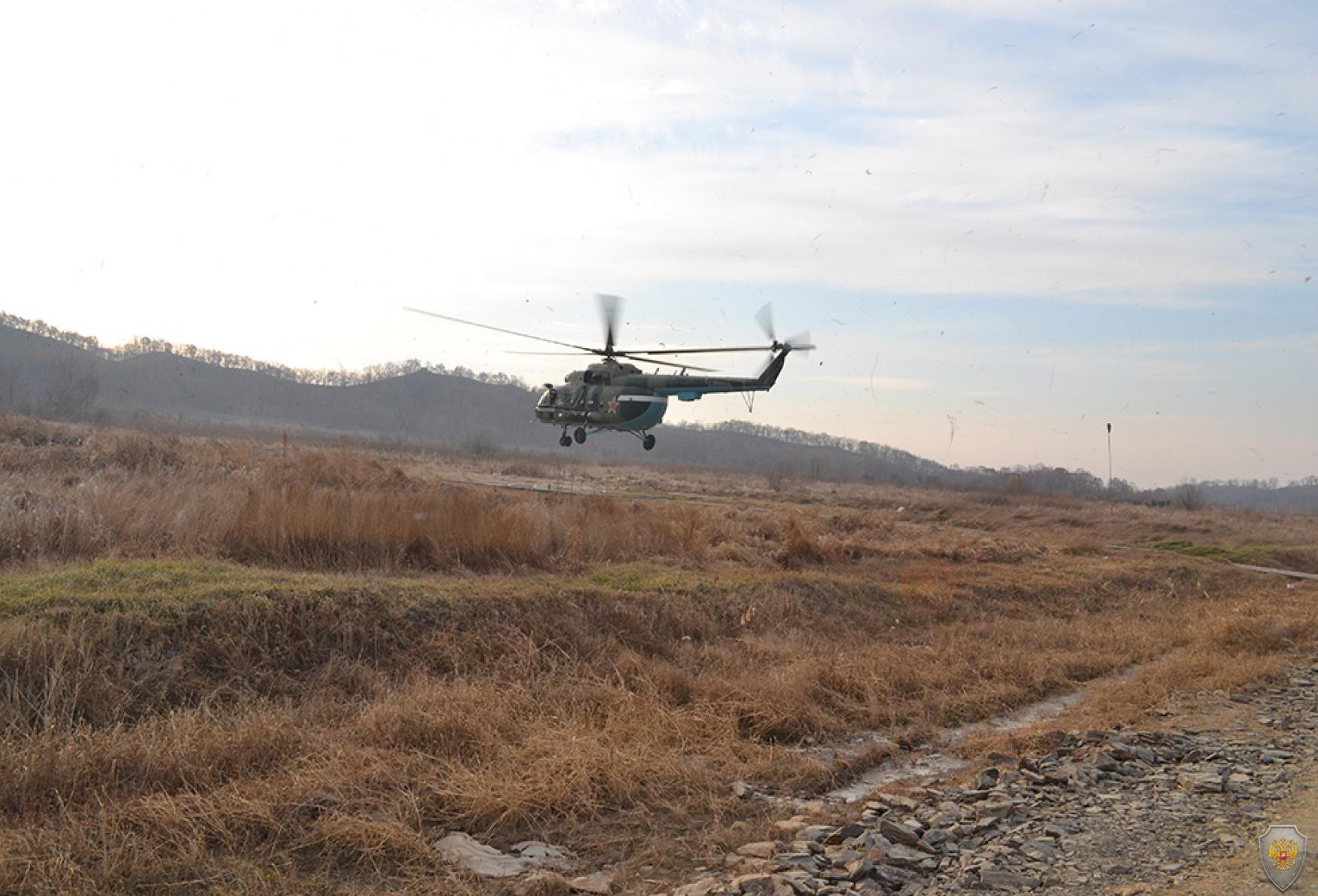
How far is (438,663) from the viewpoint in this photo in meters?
11.8

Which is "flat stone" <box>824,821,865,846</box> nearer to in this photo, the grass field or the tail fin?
the grass field

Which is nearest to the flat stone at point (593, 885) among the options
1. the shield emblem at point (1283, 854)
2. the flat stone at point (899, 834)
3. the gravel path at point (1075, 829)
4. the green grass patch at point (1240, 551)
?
the gravel path at point (1075, 829)

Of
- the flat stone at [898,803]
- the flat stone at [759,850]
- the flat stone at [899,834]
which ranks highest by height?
the flat stone at [899,834]

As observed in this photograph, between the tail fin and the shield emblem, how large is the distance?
19377 millimetres

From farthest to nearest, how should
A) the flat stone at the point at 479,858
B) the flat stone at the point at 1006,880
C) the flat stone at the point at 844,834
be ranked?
the flat stone at the point at 844,834
the flat stone at the point at 479,858
the flat stone at the point at 1006,880

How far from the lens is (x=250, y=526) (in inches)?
593

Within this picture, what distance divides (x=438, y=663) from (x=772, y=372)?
15.9 metres

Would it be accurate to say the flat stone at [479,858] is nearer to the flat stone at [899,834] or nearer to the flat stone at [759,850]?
the flat stone at [759,850]

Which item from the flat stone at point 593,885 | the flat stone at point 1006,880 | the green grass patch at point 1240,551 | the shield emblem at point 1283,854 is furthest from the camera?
the green grass patch at point 1240,551

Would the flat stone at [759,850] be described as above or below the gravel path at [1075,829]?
below

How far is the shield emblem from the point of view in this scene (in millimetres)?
5977

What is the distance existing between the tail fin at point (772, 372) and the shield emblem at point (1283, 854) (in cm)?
1938

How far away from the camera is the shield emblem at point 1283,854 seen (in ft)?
19.6

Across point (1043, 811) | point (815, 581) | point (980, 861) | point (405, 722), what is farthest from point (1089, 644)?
point (405, 722)
